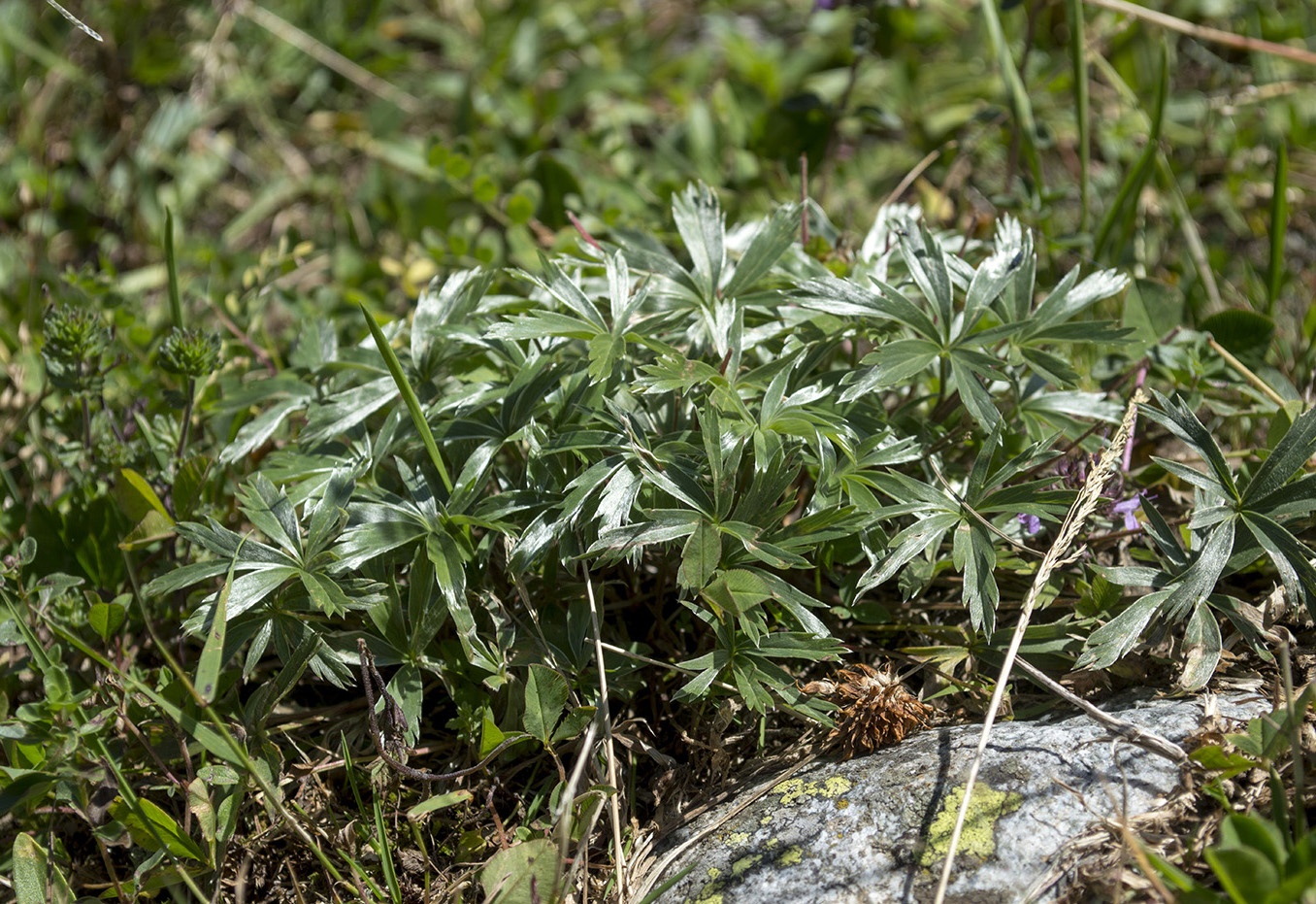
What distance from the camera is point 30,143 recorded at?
3.75 metres

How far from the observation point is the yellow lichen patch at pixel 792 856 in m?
1.66

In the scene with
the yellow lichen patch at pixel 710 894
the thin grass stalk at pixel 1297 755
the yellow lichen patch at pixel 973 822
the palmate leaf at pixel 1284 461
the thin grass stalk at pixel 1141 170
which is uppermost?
the thin grass stalk at pixel 1141 170

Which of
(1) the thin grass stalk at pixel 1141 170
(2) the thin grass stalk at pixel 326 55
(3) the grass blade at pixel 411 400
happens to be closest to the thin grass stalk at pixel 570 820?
(3) the grass blade at pixel 411 400

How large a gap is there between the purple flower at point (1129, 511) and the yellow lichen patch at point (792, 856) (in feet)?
3.33

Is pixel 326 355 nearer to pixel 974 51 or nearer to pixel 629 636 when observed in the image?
pixel 629 636

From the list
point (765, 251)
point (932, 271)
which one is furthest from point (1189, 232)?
point (765, 251)

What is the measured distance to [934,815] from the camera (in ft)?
5.42

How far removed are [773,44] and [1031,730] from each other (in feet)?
10.9

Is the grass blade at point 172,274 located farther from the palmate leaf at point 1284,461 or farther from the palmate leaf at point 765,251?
the palmate leaf at point 1284,461

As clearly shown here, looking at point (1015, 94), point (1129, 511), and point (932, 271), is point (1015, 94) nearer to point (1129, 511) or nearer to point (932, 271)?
point (932, 271)

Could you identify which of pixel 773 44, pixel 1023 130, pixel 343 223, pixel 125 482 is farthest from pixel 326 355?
pixel 773 44

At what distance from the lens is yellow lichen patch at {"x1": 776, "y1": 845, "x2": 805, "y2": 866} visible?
1.66 meters

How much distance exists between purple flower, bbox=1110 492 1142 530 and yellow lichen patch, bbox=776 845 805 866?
102 centimetres

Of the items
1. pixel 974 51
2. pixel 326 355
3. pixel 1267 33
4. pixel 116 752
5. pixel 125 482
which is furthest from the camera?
pixel 974 51
